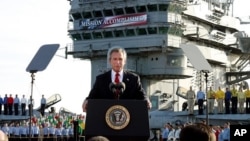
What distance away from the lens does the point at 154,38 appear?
44.4 meters

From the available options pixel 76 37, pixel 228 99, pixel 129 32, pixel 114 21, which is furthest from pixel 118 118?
pixel 76 37

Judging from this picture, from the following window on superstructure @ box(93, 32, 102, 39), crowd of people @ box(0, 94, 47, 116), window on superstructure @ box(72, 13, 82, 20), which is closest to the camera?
crowd of people @ box(0, 94, 47, 116)

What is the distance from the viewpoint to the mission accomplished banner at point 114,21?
44.9m

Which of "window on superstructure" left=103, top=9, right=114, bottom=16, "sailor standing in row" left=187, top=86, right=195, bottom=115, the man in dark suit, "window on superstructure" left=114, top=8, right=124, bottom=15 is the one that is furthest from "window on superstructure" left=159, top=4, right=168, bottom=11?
the man in dark suit

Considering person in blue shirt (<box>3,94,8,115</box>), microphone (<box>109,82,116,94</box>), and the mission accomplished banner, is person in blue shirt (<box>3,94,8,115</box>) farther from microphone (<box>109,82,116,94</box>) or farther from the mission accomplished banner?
microphone (<box>109,82,116,94</box>)

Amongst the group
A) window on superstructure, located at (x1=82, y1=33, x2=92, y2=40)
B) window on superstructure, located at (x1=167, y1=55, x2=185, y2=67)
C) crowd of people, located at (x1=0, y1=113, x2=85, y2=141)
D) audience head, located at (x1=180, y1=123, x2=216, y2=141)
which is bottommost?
crowd of people, located at (x1=0, y1=113, x2=85, y2=141)

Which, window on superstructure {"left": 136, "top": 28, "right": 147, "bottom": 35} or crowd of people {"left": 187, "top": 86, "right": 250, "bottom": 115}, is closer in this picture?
crowd of people {"left": 187, "top": 86, "right": 250, "bottom": 115}

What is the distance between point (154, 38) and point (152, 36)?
0.25 m

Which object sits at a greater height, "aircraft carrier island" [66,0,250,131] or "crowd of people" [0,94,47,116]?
"aircraft carrier island" [66,0,250,131]

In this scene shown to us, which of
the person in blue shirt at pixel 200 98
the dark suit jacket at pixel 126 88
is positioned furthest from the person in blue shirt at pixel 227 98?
the dark suit jacket at pixel 126 88

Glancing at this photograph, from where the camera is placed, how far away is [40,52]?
72.8 feet

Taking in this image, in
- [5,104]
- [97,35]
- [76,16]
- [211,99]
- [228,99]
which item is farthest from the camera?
[76,16]

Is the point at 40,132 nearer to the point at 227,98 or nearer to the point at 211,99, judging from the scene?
the point at 211,99

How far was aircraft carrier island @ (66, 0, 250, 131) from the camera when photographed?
44719 millimetres
